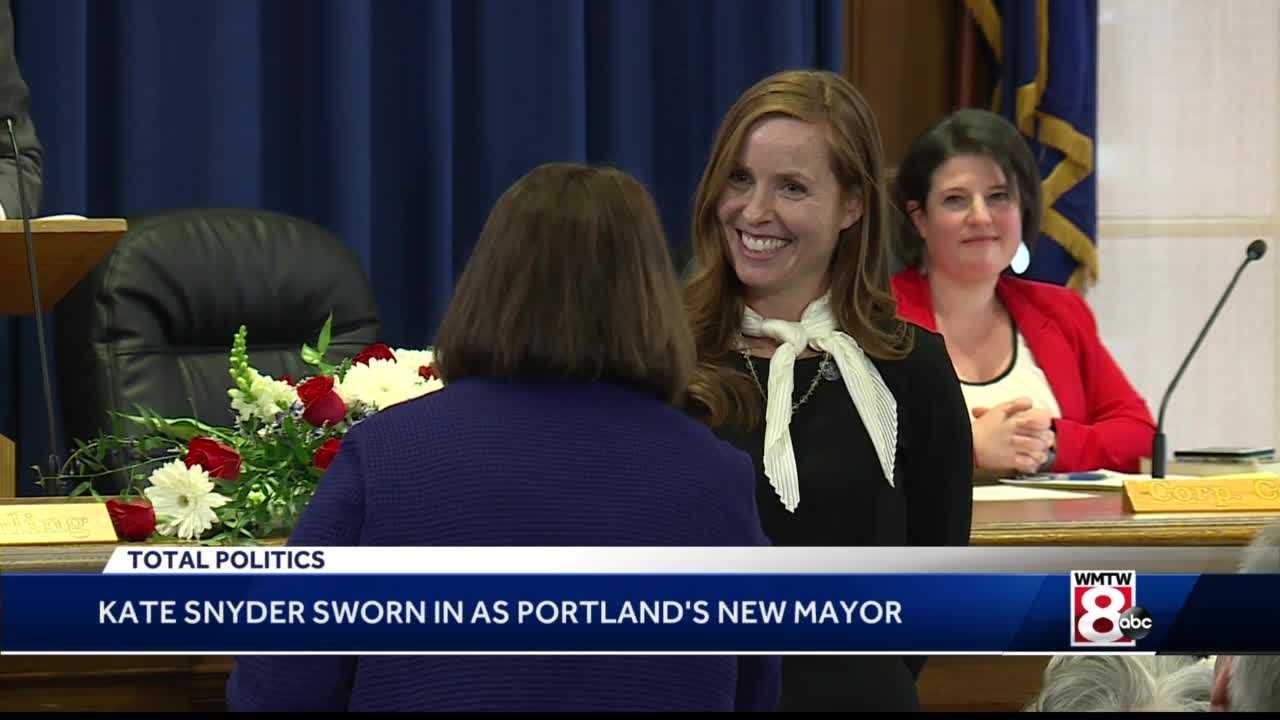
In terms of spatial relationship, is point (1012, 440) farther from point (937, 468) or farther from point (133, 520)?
point (133, 520)

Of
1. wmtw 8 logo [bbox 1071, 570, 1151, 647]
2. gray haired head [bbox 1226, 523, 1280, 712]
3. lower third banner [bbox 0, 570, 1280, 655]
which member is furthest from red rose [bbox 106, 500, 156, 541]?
gray haired head [bbox 1226, 523, 1280, 712]

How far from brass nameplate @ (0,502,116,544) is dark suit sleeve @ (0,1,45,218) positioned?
104 cm

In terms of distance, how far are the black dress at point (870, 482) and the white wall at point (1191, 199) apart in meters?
3.17

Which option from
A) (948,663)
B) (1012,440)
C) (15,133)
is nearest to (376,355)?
(948,663)

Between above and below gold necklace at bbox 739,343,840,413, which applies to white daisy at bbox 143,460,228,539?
below

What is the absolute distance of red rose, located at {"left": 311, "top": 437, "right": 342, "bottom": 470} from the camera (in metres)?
2.12

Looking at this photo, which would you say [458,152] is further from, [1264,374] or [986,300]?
[1264,374]

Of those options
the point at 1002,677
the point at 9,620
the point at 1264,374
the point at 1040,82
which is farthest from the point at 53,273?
the point at 1264,374

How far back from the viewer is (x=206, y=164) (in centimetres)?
410

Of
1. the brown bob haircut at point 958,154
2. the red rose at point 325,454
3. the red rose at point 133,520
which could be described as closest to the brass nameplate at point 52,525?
the red rose at point 133,520

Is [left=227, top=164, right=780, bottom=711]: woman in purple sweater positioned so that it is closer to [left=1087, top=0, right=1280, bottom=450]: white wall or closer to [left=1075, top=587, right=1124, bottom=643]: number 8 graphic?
[left=1075, top=587, right=1124, bottom=643]: number 8 graphic

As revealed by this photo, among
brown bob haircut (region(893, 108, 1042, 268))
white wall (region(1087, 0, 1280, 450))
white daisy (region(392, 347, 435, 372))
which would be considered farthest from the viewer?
white wall (region(1087, 0, 1280, 450))

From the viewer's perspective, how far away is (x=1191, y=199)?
203 inches

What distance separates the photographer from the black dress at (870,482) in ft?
6.20
